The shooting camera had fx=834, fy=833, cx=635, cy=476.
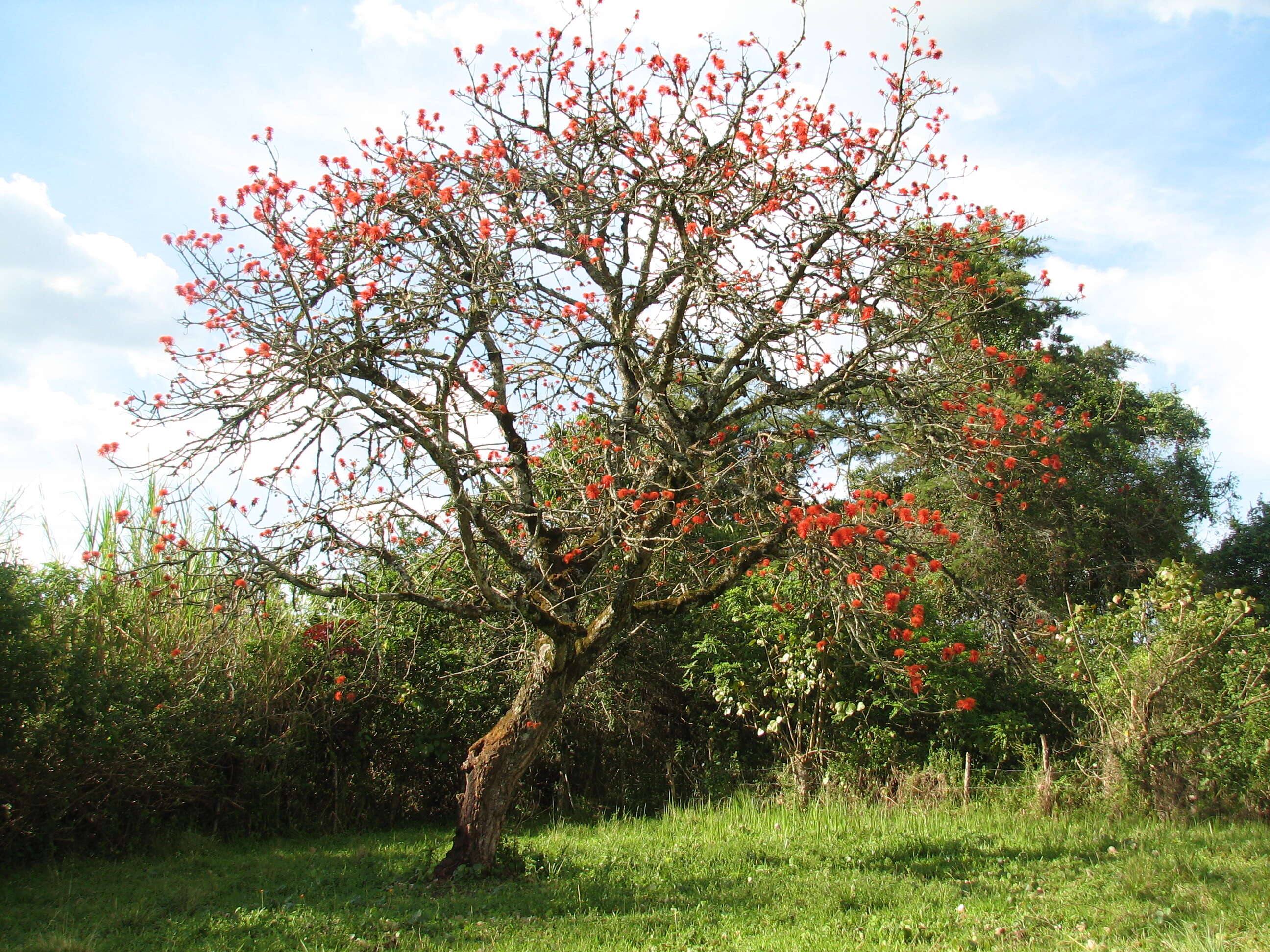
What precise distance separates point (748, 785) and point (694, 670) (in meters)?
1.18

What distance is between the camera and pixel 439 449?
4.16 meters

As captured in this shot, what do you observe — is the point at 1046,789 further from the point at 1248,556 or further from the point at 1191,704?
the point at 1248,556

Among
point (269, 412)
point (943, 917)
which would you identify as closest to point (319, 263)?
point (269, 412)

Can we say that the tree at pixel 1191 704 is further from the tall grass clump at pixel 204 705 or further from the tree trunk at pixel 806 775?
the tall grass clump at pixel 204 705

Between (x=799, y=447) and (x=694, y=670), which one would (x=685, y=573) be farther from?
(x=694, y=670)

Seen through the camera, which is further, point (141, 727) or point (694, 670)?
point (694, 670)

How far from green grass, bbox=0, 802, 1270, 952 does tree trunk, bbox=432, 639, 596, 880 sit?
23 cm

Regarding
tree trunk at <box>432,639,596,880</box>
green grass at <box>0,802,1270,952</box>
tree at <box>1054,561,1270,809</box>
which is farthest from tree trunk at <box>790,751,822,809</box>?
tree trunk at <box>432,639,596,880</box>

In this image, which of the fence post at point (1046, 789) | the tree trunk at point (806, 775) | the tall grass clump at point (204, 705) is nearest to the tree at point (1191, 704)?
the fence post at point (1046, 789)

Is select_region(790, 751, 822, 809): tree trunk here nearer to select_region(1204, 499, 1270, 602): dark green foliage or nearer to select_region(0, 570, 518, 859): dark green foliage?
select_region(0, 570, 518, 859): dark green foliage

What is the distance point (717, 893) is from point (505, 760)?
1.46 meters

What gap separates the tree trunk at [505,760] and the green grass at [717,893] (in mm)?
226

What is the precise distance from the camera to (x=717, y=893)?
15.7ft

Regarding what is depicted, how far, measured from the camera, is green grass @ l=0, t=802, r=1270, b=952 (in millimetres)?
4000
